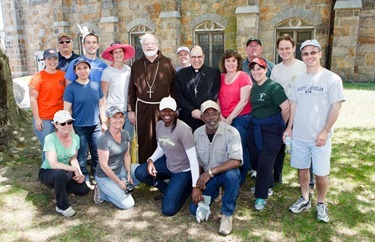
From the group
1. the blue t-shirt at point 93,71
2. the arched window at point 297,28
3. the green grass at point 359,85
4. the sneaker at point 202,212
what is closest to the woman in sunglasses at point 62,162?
the blue t-shirt at point 93,71

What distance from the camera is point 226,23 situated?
12.0 metres

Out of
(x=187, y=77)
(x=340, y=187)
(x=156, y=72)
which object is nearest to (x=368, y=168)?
(x=340, y=187)

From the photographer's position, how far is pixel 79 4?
1527cm

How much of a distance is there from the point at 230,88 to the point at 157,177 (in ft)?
4.71

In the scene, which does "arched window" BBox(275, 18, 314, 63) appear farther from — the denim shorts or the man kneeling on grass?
the man kneeling on grass

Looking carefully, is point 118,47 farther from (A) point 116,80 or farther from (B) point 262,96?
(B) point 262,96

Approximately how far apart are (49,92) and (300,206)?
3.39 metres

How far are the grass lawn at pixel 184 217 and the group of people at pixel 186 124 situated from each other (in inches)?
5.0

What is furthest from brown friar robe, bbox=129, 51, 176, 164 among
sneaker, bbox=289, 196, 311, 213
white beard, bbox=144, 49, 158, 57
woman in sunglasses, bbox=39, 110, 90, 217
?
sneaker, bbox=289, 196, 311, 213

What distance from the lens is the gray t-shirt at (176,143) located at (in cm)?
374

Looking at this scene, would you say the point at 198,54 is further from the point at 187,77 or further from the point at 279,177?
the point at 279,177

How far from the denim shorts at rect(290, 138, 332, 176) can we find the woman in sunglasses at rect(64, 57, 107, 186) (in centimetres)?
247

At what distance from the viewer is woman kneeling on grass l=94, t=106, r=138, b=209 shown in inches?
153

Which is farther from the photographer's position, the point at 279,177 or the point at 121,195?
the point at 279,177
